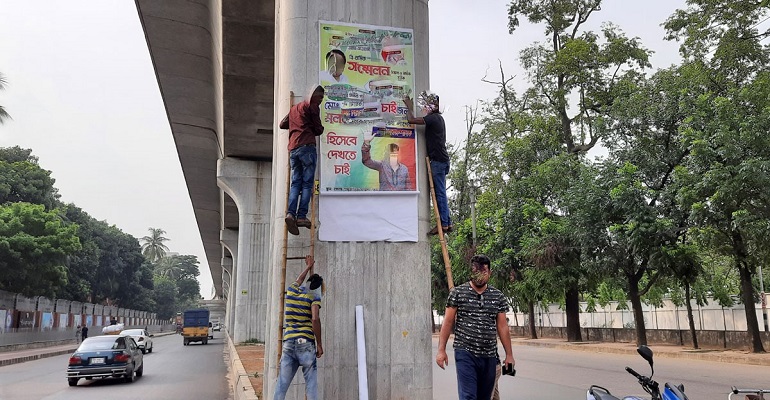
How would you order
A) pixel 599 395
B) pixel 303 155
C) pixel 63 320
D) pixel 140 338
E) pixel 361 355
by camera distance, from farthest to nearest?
pixel 63 320, pixel 140 338, pixel 303 155, pixel 361 355, pixel 599 395

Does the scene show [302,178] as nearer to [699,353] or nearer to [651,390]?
[651,390]

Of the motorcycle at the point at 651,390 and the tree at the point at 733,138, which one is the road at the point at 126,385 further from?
the tree at the point at 733,138

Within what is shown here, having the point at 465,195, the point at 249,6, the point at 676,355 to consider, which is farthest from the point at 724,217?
the point at 465,195

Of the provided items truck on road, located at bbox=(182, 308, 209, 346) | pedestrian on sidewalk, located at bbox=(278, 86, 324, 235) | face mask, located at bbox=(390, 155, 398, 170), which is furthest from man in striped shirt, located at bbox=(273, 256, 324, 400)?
truck on road, located at bbox=(182, 308, 209, 346)

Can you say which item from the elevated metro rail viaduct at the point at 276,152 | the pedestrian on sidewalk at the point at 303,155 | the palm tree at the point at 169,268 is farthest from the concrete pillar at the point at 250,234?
the palm tree at the point at 169,268

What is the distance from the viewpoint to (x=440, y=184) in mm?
7602

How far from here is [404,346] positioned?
7.26 metres

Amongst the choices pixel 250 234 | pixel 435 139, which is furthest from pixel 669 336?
pixel 435 139

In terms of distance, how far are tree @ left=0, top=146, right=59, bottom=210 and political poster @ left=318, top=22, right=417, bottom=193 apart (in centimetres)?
4424

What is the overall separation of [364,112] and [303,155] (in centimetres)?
99

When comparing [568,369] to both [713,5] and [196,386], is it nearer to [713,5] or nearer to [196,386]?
[196,386]

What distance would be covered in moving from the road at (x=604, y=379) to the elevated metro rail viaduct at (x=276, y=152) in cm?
426

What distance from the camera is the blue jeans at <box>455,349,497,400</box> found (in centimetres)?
524

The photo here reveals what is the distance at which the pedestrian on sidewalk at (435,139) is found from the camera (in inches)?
A: 294
